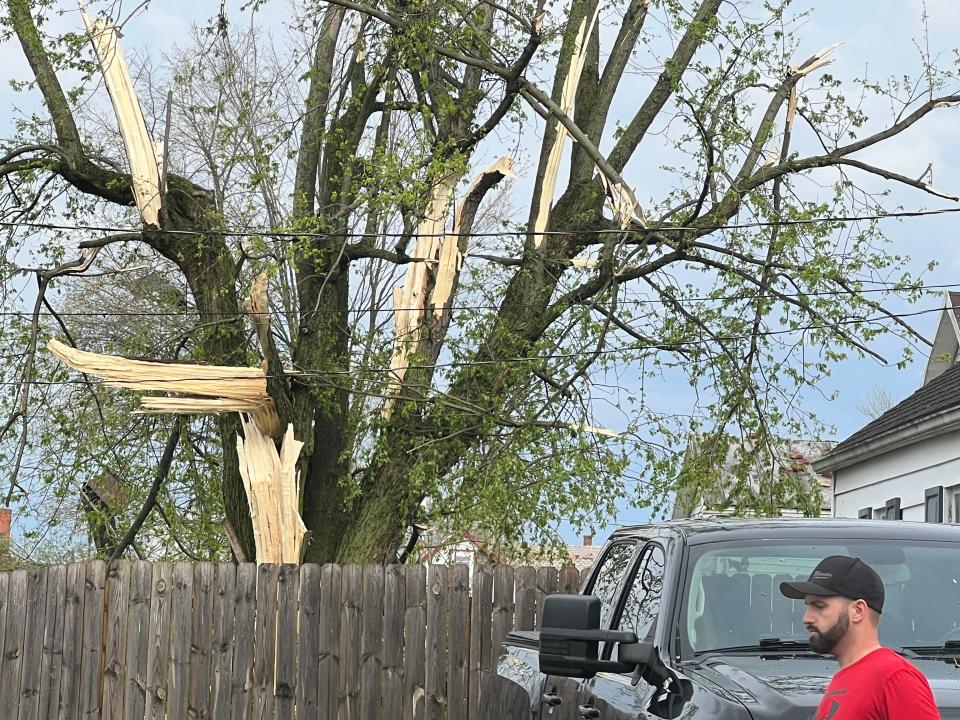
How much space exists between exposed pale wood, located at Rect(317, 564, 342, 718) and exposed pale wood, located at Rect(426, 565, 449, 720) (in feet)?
2.54

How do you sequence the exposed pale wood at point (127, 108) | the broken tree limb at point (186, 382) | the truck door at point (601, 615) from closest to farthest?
the truck door at point (601, 615) → the broken tree limb at point (186, 382) → the exposed pale wood at point (127, 108)

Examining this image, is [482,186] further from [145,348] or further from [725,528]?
[725,528]

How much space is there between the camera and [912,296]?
16422 mm

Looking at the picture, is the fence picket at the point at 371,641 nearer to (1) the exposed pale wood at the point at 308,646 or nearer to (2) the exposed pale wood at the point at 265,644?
(1) the exposed pale wood at the point at 308,646

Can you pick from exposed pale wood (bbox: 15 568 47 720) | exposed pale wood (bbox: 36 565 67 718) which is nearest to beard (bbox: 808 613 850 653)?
exposed pale wood (bbox: 36 565 67 718)

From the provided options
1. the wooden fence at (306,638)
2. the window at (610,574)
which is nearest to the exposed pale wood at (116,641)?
the wooden fence at (306,638)

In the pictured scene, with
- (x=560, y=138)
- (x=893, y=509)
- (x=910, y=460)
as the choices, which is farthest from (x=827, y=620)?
(x=893, y=509)

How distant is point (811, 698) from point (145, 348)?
1531 centimetres

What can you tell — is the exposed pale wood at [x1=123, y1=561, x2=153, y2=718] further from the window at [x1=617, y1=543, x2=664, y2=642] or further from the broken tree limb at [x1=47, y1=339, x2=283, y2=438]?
the window at [x1=617, y1=543, x2=664, y2=642]

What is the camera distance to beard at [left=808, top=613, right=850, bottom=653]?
3.49 meters

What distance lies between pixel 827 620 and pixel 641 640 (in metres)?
2.11

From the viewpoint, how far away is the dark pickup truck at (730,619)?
187 inches

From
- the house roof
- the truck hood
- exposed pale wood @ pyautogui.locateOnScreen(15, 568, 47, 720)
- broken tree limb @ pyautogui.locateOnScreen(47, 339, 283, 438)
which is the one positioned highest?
the house roof

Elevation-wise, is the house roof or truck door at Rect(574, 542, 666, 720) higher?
the house roof
